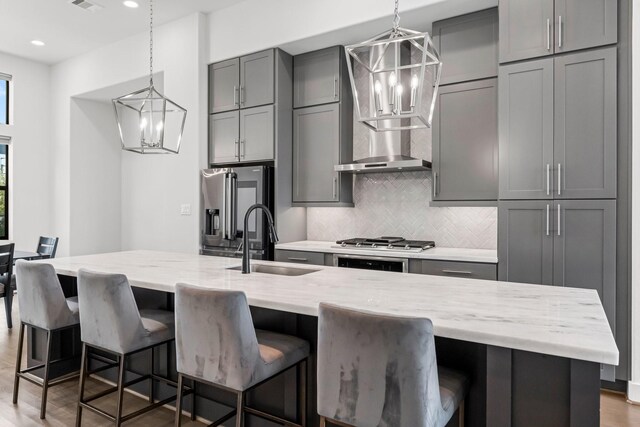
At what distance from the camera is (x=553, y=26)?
3.01 m

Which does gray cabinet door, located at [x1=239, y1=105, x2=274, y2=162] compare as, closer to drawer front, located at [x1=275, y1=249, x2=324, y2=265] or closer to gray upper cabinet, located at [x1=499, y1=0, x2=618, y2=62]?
drawer front, located at [x1=275, y1=249, x2=324, y2=265]

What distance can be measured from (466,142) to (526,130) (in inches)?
20.6

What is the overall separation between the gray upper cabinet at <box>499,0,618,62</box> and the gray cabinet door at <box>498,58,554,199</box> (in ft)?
0.33

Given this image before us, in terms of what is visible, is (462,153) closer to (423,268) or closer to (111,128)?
(423,268)

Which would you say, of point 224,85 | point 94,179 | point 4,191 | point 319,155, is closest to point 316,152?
point 319,155

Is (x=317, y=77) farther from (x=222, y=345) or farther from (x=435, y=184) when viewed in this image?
(x=222, y=345)

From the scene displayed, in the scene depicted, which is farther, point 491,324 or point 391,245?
point 391,245

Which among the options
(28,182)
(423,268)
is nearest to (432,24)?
(423,268)

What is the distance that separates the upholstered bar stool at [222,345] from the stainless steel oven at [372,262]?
5.98 ft

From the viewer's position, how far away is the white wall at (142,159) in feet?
15.6

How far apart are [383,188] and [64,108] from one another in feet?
15.8

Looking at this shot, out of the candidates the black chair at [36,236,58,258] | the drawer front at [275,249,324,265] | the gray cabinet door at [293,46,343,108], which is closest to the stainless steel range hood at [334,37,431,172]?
the gray cabinet door at [293,46,343,108]

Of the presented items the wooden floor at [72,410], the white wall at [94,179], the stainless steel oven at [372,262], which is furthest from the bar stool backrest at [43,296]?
the white wall at [94,179]

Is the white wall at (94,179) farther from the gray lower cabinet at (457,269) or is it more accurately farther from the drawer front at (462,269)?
the drawer front at (462,269)
